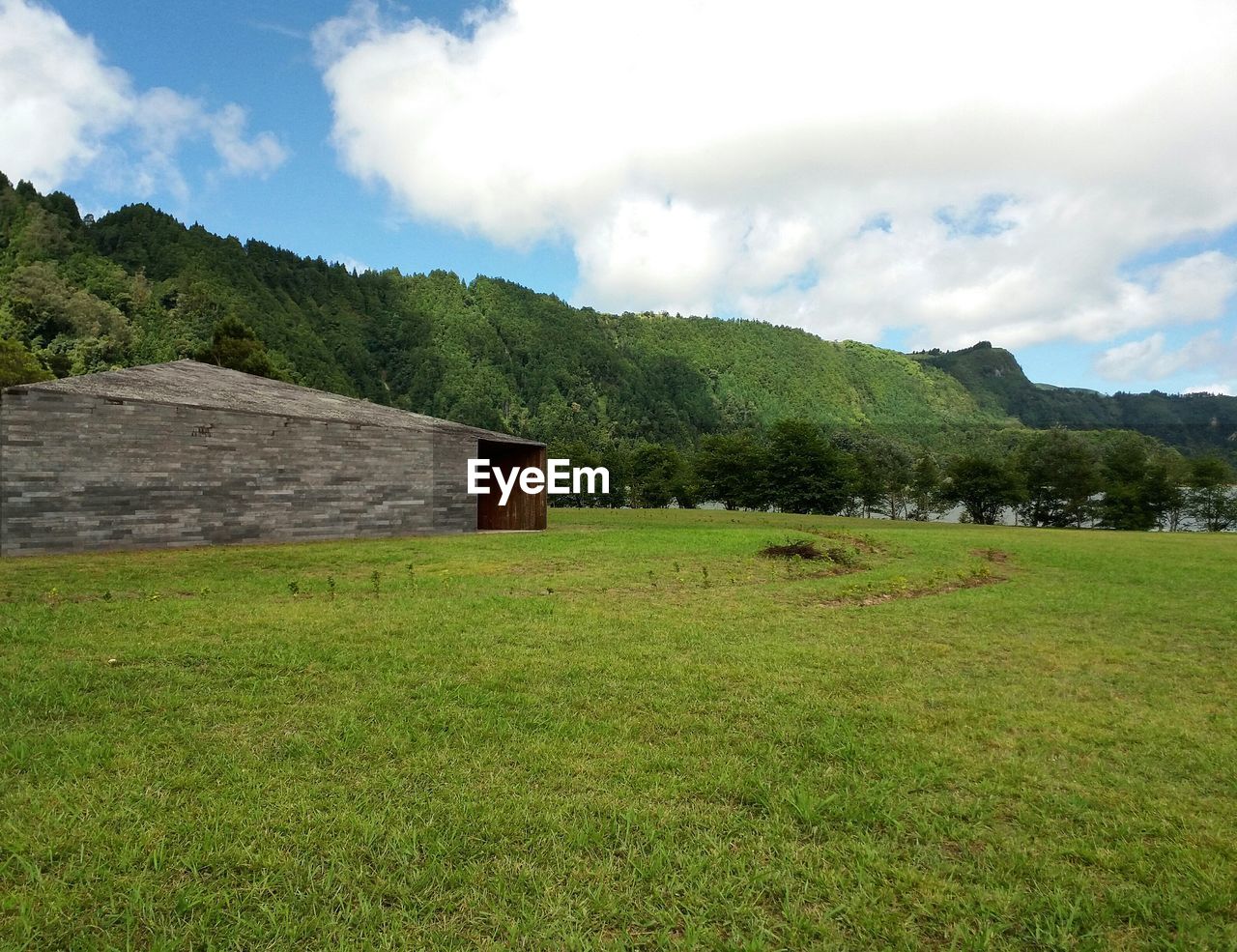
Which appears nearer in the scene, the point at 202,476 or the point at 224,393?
the point at 202,476

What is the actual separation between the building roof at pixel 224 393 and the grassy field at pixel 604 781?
1128 cm

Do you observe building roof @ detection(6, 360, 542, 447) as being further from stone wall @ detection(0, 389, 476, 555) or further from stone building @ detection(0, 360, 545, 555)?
stone wall @ detection(0, 389, 476, 555)

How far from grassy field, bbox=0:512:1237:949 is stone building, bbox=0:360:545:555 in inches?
386

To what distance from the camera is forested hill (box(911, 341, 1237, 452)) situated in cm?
12700

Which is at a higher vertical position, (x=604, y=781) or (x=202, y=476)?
(x=202, y=476)

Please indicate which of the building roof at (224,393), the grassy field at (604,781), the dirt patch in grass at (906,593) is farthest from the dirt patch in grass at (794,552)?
the building roof at (224,393)

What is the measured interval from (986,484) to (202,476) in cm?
5829

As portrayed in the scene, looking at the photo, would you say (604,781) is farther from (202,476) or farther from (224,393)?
(224,393)

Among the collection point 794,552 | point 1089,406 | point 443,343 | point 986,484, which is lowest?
point 794,552

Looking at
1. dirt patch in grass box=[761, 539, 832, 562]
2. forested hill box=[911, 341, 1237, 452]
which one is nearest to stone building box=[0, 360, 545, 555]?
dirt patch in grass box=[761, 539, 832, 562]

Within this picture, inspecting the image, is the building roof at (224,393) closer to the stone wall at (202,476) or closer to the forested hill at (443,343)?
the stone wall at (202,476)

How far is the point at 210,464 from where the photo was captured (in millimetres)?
18234

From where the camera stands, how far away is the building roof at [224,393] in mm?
17391

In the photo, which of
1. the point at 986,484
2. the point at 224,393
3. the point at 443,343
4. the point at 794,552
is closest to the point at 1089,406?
the point at 986,484
